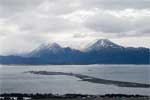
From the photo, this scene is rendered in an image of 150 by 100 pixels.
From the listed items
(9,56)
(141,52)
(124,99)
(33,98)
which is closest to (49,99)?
(33,98)

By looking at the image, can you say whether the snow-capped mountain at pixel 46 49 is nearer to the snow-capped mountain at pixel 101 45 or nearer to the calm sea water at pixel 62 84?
the snow-capped mountain at pixel 101 45

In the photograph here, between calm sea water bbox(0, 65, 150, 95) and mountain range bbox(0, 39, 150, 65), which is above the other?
mountain range bbox(0, 39, 150, 65)

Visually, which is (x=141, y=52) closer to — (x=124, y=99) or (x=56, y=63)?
(x=56, y=63)

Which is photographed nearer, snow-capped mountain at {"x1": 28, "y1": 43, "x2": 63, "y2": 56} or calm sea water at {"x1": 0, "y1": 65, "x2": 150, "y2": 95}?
calm sea water at {"x1": 0, "y1": 65, "x2": 150, "y2": 95}

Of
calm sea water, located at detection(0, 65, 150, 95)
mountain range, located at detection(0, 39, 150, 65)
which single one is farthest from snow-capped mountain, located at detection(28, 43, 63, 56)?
calm sea water, located at detection(0, 65, 150, 95)

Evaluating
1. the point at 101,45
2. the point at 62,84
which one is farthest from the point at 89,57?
the point at 62,84

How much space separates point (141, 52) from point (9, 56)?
4033cm

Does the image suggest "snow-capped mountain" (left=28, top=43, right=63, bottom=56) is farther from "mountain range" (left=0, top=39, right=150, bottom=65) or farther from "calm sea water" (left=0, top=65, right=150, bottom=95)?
"calm sea water" (left=0, top=65, right=150, bottom=95)

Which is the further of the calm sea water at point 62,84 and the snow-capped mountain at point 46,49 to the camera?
the snow-capped mountain at point 46,49

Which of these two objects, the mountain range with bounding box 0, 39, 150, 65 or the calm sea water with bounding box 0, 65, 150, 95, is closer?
the calm sea water with bounding box 0, 65, 150, 95

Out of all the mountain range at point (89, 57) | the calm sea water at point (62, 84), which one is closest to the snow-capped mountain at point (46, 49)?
the mountain range at point (89, 57)

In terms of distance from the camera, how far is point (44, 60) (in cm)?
13175

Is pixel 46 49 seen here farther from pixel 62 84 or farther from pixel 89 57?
pixel 62 84

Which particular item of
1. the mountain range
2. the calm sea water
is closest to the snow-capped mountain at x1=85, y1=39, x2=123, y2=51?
the mountain range
